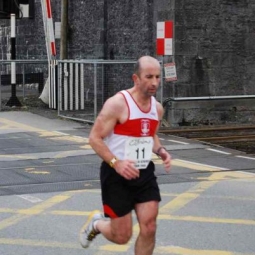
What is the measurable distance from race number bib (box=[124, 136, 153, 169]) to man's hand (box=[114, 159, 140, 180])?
0.51 ft

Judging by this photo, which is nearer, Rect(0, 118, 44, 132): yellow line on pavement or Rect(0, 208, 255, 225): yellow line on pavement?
Rect(0, 208, 255, 225): yellow line on pavement

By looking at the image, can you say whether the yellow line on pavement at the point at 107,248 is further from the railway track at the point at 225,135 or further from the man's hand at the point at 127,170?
the railway track at the point at 225,135

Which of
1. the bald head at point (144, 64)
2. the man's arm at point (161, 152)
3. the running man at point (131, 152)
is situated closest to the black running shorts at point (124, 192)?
→ the running man at point (131, 152)

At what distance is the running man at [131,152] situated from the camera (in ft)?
17.4

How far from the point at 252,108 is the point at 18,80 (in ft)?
24.7

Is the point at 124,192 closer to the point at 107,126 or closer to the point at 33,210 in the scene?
the point at 107,126

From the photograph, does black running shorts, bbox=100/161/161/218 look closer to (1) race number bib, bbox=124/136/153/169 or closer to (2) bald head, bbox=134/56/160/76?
(1) race number bib, bbox=124/136/153/169

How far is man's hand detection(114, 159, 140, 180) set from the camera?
5133mm

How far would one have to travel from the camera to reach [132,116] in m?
5.32

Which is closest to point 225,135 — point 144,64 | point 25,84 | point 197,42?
point 197,42

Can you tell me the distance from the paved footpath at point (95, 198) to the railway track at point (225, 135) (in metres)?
0.60

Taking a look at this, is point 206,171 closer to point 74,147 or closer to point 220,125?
point 74,147

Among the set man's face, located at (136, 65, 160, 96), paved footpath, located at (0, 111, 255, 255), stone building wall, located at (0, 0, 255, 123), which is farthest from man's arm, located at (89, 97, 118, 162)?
stone building wall, located at (0, 0, 255, 123)

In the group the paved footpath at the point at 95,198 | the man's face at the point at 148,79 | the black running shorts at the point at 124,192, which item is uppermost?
the man's face at the point at 148,79
